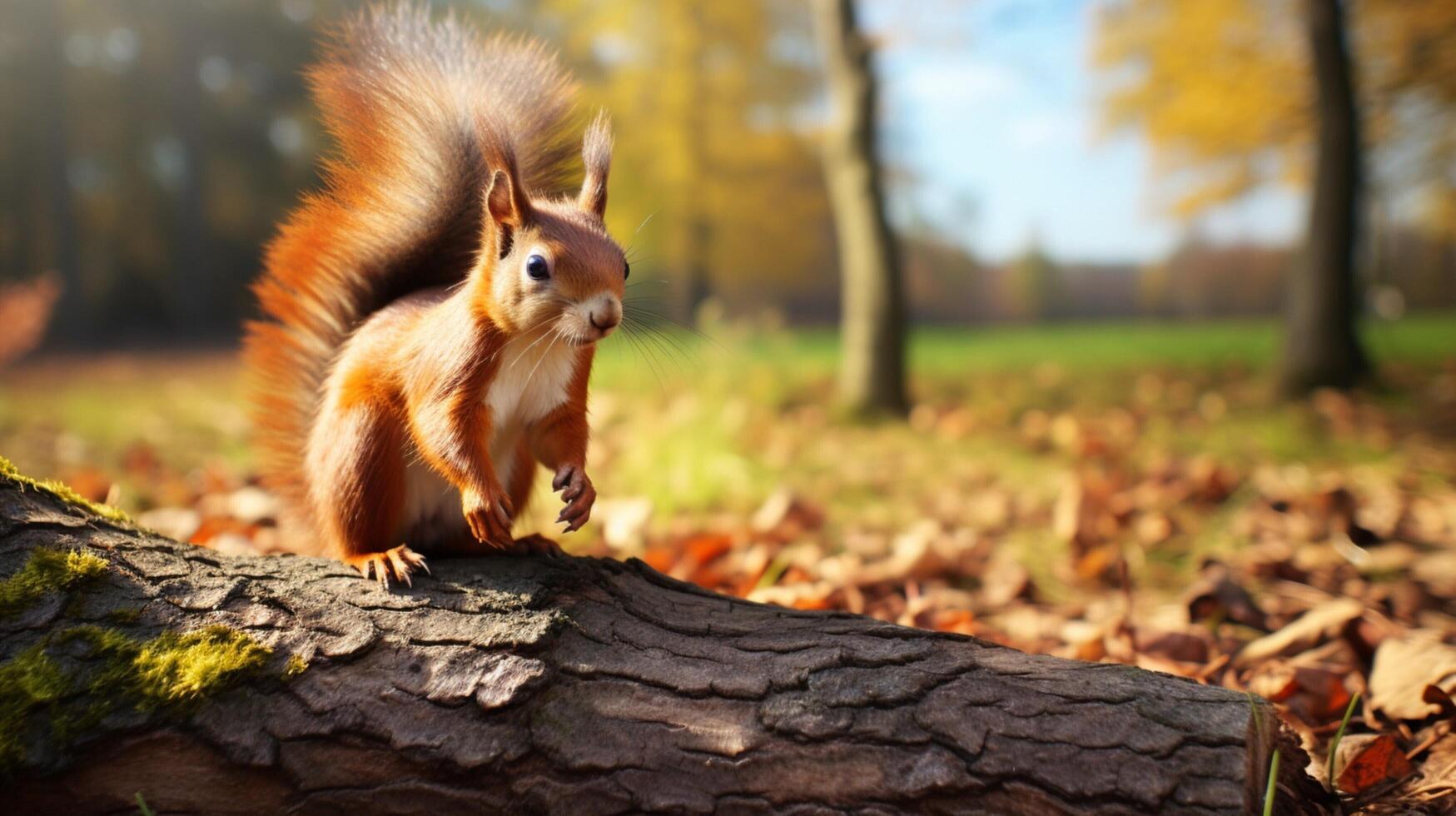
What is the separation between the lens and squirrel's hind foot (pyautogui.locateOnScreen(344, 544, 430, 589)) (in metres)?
1.06

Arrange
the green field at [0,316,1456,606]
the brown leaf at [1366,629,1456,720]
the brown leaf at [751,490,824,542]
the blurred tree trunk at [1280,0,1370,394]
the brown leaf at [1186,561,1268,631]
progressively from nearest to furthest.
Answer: the brown leaf at [1366,629,1456,720]
the brown leaf at [1186,561,1268,631]
the brown leaf at [751,490,824,542]
the green field at [0,316,1456,606]
the blurred tree trunk at [1280,0,1370,394]

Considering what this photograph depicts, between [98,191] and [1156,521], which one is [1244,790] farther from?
[98,191]

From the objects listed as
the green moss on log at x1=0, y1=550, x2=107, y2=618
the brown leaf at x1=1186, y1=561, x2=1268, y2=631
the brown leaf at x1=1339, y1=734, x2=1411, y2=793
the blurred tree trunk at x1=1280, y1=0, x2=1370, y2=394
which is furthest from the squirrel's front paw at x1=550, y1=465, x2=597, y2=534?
the blurred tree trunk at x1=1280, y1=0, x2=1370, y2=394

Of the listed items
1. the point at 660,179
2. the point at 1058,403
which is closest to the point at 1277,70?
the point at 1058,403

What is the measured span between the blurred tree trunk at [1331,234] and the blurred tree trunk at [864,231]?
87.4 inches

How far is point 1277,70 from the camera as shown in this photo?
7.02 m

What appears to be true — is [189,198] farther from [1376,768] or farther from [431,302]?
[1376,768]

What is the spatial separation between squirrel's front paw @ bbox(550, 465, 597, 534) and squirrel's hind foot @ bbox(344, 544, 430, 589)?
20 centimetres

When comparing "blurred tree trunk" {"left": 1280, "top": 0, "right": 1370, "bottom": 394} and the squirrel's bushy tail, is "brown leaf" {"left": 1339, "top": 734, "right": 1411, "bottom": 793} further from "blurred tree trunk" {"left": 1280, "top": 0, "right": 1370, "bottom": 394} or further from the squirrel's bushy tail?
"blurred tree trunk" {"left": 1280, "top": 0, "right": 1370, "bottom": 394}

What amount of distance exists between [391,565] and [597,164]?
549 mm

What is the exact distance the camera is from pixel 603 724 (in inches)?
36.3

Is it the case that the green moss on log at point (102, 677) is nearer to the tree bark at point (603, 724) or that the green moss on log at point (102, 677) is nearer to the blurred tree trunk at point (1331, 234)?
the tree bark at point (603, 724)

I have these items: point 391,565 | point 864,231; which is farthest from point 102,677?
point 864,231

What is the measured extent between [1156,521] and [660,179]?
8.30 metres
